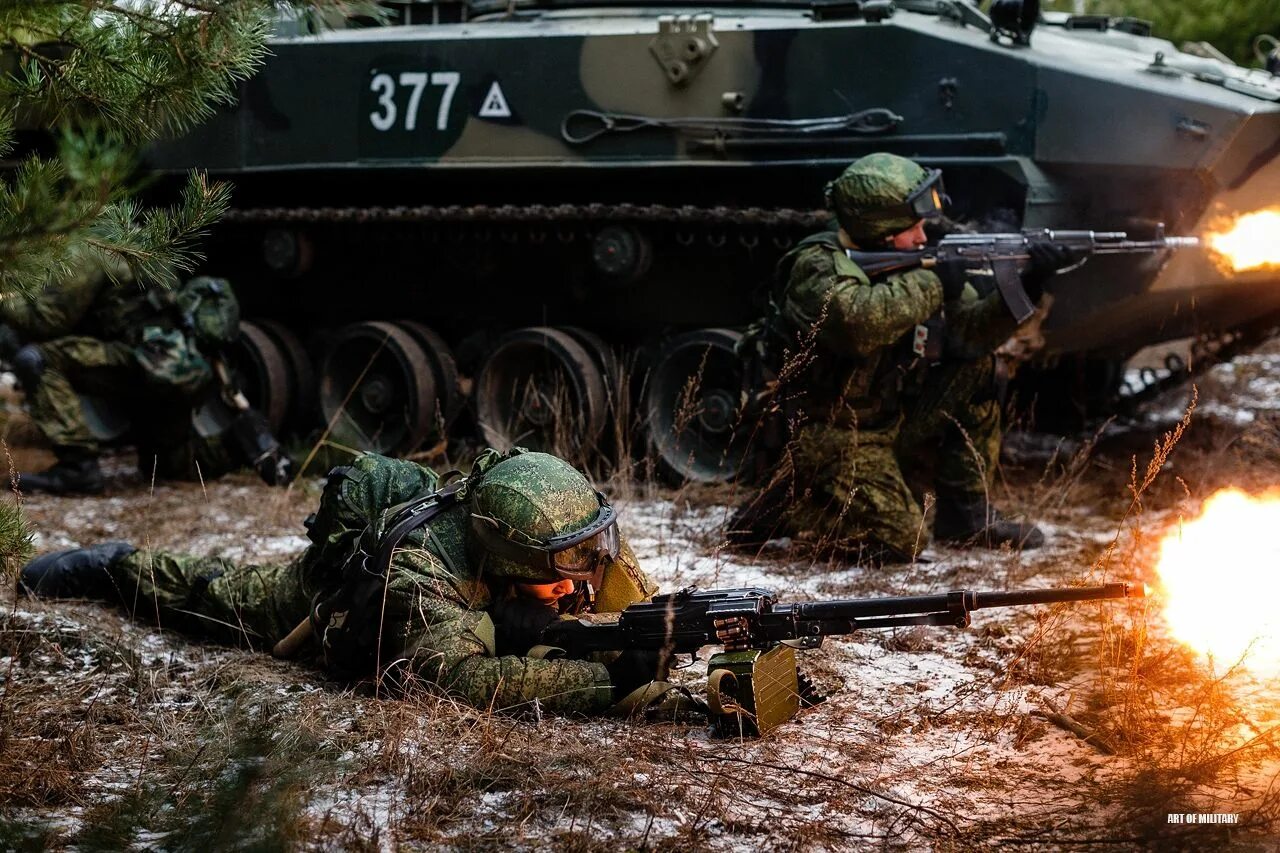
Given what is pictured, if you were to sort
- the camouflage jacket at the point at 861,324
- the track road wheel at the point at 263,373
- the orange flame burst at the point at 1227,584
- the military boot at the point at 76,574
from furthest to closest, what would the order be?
the track road wheel at the point at 263,373 < the camouflage jacket at the point at 861,324 < the military boot at the point at 76,574 < the orange flame burst at the point at 1227,584

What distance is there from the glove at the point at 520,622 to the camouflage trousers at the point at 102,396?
423 cm

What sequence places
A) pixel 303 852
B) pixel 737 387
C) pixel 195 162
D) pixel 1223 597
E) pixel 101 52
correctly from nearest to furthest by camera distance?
pixel 303 852 < pixel 101 52 < pixel 1223 597 < pixel 737 387 < pixel 195 162

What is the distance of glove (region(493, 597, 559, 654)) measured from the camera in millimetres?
4551

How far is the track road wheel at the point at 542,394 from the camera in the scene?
836cm

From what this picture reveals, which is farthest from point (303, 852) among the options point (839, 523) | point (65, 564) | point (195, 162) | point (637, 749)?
point (195, 162)

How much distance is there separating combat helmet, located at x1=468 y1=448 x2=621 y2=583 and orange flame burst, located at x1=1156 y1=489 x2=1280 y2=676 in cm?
188

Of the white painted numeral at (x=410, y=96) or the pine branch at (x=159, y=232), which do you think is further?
the white painted numeral at (x=410, y=96)

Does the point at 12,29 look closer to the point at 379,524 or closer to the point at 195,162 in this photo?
the point at 379,524

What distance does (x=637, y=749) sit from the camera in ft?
13.8

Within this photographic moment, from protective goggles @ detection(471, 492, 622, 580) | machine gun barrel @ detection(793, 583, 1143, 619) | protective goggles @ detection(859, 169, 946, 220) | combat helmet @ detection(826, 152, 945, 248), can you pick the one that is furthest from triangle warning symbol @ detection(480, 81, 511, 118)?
machine gun barrel @ detection(793, 583, 1143, 619)

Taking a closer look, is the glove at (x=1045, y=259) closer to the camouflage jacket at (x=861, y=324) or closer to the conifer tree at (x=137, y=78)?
the camouflage jacket at (x=861, y=324)

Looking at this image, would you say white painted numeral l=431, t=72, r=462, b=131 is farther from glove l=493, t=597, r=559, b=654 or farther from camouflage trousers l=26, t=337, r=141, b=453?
glove l=493, t=597, r=559, b=654

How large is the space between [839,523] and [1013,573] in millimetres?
737

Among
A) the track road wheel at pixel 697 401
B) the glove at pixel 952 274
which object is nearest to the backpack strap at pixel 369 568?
the glove at pixel 952 274
